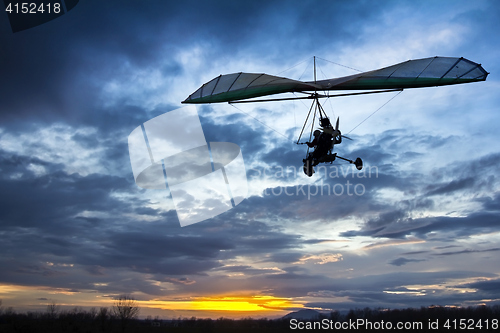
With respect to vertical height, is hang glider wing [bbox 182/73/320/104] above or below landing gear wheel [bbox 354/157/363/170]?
above

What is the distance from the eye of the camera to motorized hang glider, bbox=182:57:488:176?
1819 centimetres

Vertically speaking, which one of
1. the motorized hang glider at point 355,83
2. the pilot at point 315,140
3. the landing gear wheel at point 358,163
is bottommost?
the landing gear wheel at point 358,163

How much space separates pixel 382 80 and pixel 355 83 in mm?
1252

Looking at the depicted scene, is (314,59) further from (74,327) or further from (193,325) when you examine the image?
(193,325)

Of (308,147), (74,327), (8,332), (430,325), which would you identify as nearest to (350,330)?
(430,325)

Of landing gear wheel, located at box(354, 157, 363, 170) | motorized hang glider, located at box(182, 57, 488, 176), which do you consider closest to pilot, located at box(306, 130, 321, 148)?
motorized hang glider, located at box(182, 57, 488, 176)

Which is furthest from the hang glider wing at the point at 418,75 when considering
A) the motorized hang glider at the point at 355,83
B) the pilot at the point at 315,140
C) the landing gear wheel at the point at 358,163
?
the landing gear wheel at the point at 358,163

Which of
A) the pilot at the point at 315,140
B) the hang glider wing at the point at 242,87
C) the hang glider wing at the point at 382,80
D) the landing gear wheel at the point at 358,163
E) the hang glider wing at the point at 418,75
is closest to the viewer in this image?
the hang glider wing at the point at 418,75

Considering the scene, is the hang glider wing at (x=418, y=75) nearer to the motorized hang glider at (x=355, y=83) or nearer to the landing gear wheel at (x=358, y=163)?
the motorized hang glider at (x=355, y=83)

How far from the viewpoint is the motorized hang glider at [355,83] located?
1819 centimetres

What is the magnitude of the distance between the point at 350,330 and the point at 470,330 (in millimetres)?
26732

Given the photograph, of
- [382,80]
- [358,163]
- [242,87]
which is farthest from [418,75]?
[242,87]

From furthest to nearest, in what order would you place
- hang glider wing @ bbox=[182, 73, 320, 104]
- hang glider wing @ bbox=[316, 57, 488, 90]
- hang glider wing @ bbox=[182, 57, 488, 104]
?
hang glider wing @ bbox=[182, 73, 320, 104], hang glider wing @ bbox=[182, 57, 488, 104], hang glider wing @ bbox=[316, 57, 488, 90]

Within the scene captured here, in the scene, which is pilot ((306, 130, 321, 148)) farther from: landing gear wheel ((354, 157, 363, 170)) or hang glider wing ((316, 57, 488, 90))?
landing gear wheel ((354, 157, 363, 170))
